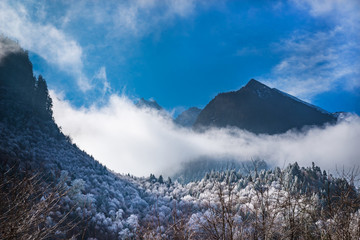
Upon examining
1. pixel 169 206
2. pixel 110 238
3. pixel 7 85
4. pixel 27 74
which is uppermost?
pixel 27 74

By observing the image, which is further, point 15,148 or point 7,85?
point 7,85

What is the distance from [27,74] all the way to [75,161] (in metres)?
99.7

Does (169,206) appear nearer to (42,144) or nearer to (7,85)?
(42,144)

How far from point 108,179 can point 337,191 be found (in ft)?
469

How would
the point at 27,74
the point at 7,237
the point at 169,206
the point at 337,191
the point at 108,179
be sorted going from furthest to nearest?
the point at 27,74
the point at 108,179
the point at 169,206
the point at 337,191
the point at 7,237

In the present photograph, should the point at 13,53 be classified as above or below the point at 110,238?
above

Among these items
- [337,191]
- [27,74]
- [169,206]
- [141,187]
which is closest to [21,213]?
[337,191]

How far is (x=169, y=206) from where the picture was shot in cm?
12912

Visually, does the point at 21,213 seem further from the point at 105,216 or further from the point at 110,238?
the point at 105,216

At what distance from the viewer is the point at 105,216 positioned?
95875 mm

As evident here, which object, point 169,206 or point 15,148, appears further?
point 169,206

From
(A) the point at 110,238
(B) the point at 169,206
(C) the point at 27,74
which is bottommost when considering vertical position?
(A) the point at 110,238

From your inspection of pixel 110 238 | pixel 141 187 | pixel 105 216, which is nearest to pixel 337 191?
pixel 110 238

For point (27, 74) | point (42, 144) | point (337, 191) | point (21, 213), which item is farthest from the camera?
point (27, 74)
